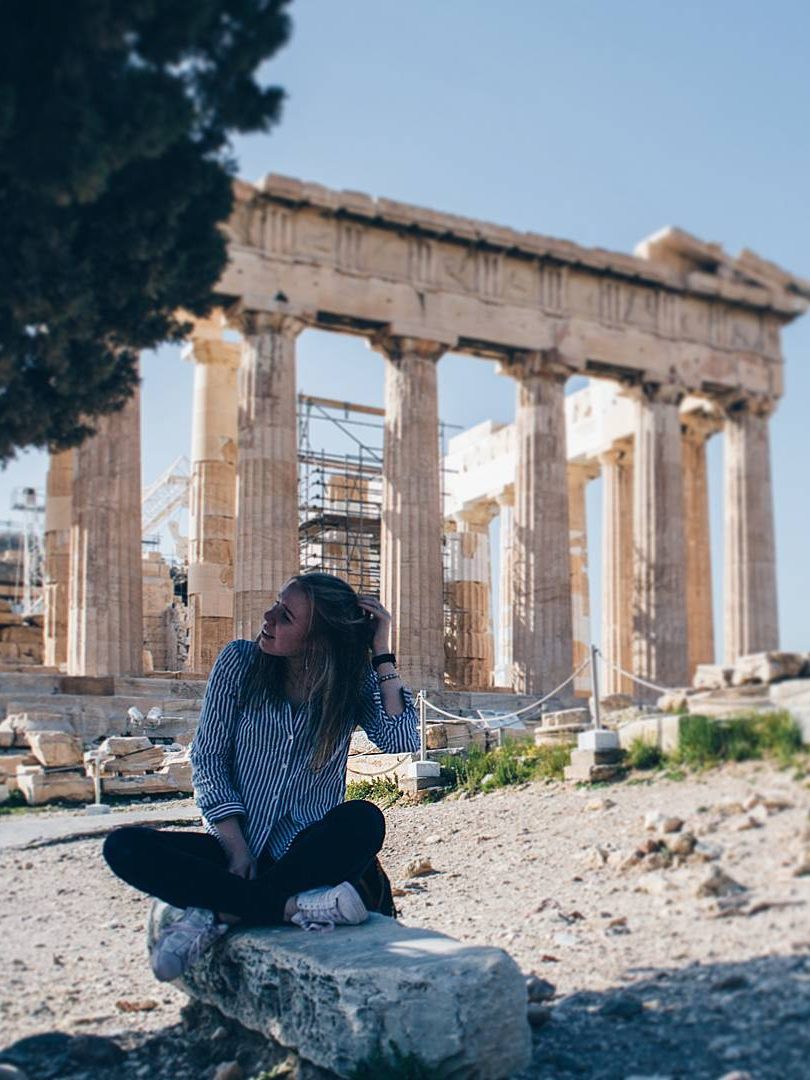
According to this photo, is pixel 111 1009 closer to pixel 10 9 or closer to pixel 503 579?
pixel 10 9

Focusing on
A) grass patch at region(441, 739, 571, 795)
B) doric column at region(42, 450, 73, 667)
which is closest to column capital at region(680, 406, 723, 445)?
doric column at region(42, 450, 73, 667)

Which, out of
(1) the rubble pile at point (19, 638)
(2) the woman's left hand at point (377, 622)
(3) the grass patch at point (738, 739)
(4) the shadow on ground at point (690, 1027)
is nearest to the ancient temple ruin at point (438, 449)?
(1) the rubble pile at point (19, 638)

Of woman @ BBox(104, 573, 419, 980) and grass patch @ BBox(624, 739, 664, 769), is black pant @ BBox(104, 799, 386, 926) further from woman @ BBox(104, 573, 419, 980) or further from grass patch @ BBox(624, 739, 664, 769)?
grass patch @ BBox(624, 739, 664, 769)

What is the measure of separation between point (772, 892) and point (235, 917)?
2181 mm

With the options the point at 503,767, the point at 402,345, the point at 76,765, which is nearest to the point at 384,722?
the point at 503,767

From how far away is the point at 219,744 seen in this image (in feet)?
19.2

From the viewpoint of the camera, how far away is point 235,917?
558 cm

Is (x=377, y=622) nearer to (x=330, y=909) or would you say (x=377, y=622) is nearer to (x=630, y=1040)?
(x=330, y=909)

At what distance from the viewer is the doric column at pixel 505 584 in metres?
32.8

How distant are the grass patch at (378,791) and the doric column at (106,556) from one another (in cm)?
1074

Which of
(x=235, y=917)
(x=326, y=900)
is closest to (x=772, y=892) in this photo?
(x=326, y=900)

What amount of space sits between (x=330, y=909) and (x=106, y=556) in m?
19.0

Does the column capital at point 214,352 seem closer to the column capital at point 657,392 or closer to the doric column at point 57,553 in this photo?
the doric column at point 57,553

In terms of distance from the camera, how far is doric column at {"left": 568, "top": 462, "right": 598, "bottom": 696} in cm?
3488
